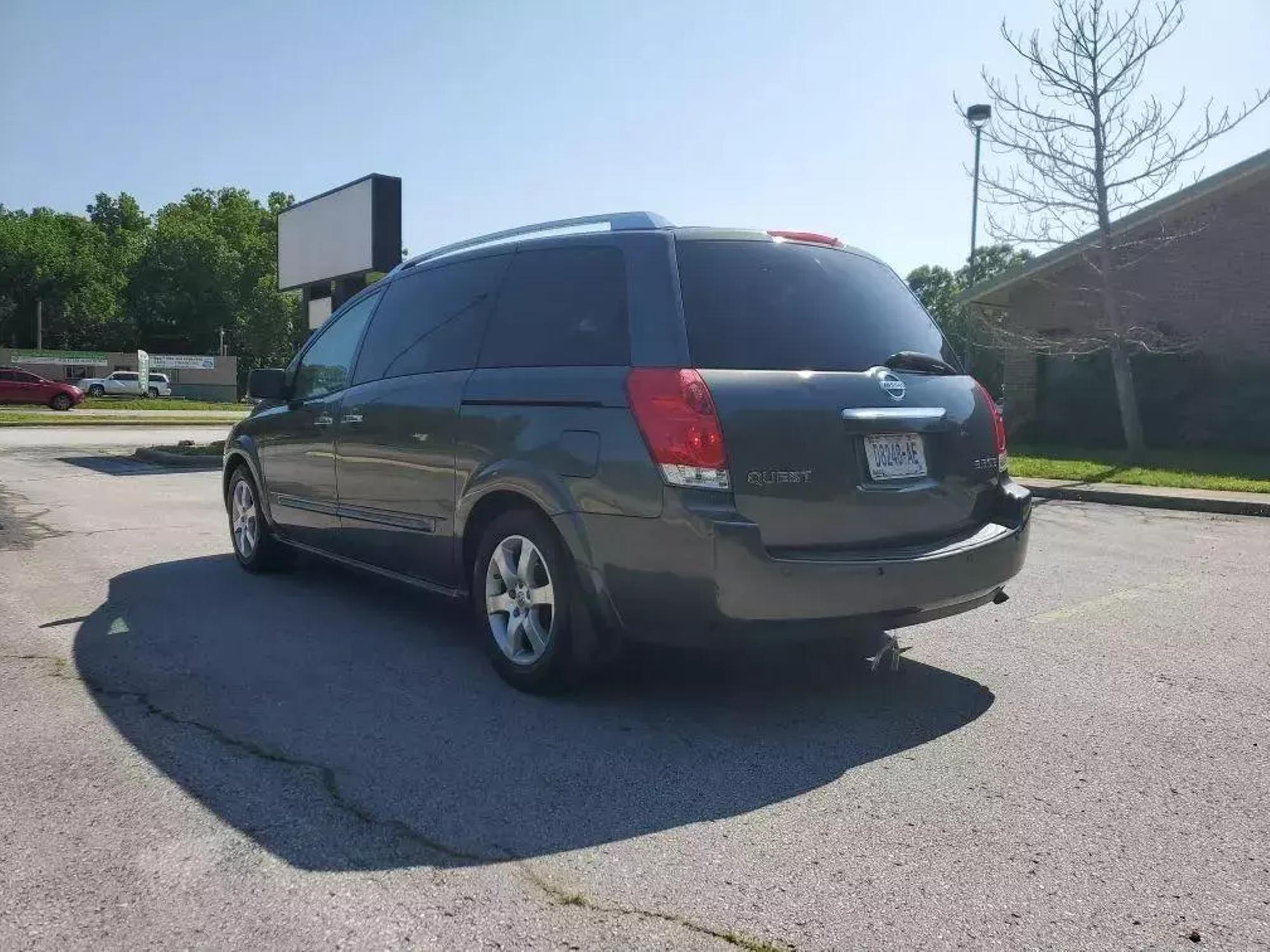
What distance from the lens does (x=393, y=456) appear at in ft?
16.5

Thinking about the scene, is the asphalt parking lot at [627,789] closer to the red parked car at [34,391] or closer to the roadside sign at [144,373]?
the red parked car at [34,391]

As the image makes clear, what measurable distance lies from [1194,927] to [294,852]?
227 cm

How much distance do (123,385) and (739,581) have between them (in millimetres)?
63703

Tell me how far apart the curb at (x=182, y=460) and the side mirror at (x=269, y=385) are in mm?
10036

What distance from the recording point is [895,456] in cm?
389

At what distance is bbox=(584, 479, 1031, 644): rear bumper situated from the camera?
351 centimetres

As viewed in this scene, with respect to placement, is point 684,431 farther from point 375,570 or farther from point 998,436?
point 375,570

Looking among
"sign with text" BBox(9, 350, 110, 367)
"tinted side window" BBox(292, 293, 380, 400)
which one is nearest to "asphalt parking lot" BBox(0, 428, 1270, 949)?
"tinted side window" BBox(292, 293, 380, 400)

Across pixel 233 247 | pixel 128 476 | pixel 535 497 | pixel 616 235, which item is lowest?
pixel 128 476

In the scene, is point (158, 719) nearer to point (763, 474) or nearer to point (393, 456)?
point (393, 456)

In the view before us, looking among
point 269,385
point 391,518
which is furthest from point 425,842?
point 269,385

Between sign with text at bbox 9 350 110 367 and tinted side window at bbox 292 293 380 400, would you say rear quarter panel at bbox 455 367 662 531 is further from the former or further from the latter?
sign with text at bbox 9 350 110 367

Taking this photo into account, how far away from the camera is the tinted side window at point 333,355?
18.9ft

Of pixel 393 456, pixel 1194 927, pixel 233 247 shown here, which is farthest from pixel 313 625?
pixel 233 247
